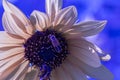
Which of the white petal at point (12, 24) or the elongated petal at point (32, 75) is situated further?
the elongated petal at point (32, 75)

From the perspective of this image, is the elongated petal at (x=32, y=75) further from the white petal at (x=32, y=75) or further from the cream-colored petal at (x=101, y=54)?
the cream-colored petal at (x=101, y=54)

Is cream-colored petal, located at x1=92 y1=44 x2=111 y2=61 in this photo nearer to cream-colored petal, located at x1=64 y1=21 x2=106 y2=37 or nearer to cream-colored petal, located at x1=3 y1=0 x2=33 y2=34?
cream-colored petal, located at x1=64 y1=21 x2=106 y2=37

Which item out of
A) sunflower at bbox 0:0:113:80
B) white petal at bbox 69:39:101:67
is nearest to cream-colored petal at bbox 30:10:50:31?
sunflower at bbox 0:0:113:80

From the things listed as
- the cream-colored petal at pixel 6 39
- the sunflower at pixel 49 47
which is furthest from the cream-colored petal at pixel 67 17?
the cream-colored petal at pixel 6 39

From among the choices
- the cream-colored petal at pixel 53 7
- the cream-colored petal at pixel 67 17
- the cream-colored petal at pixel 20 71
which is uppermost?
the cream-colored petal at pixel 53 7

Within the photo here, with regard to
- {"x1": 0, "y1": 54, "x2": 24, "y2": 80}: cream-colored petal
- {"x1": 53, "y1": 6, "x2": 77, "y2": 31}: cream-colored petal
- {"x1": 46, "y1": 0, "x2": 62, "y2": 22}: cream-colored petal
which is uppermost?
{"x1": 46, "y1": 0, "x2": 62, "y2": 22}: cream-colored petal

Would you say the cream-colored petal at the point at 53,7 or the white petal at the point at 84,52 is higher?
the cream-colored petal at the point at 53,7
